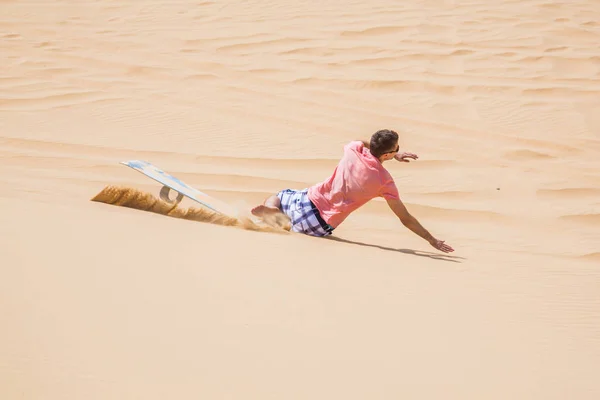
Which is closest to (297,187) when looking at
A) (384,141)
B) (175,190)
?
(175,190)

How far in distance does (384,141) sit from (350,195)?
371mm

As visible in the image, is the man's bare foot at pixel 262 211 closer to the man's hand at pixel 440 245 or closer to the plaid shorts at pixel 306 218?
the plaid shorts at pixel 306 218

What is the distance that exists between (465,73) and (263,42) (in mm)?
2405

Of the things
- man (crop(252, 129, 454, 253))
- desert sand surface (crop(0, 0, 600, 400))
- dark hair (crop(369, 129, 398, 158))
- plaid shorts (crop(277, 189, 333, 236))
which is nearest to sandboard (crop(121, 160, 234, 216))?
desert sand surface (crop(0, 0, 600, 400))

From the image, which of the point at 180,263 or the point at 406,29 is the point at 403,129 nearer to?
the point at 406,29

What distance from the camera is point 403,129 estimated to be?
6273 mm

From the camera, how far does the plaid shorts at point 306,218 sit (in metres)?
4.02

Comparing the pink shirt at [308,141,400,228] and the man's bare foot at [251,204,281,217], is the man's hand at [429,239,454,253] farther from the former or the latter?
the man's bare foot at [251,204,281,217]

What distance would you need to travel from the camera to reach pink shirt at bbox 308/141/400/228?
12.5 feet

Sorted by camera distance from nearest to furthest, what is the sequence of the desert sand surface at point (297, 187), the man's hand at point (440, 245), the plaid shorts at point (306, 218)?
the desert sand surface at point (297, 187) < the man's hand at point (440, 245) < the plaid shorts at point (306, 218)

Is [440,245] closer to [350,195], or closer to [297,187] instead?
[350,195]

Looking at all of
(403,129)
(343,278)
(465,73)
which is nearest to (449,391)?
(343,278)

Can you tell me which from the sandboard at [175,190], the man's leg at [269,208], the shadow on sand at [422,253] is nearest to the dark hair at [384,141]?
the shadow on sand at [422,253]

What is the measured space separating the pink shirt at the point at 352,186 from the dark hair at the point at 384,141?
0.07 meters
